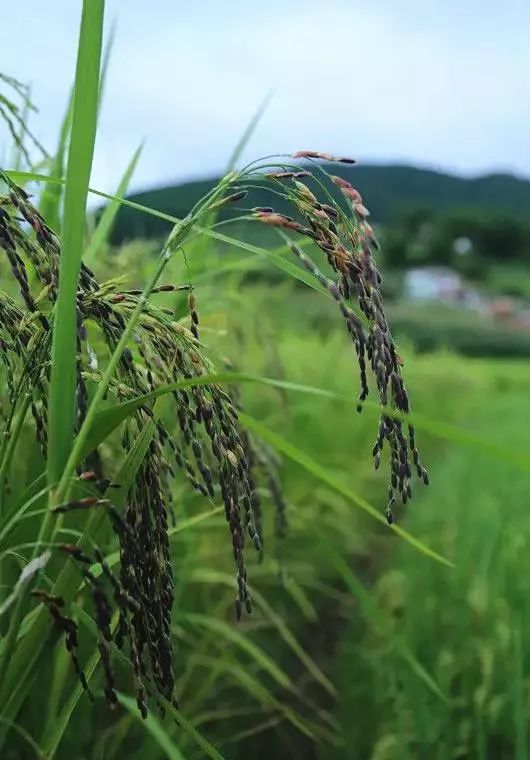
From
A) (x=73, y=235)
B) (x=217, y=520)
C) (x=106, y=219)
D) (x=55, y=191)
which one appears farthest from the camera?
(x=217, y=520)

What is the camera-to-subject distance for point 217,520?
2.07 metres

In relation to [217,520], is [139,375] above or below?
above

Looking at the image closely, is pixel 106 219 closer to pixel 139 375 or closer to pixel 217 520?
pixel 139 375

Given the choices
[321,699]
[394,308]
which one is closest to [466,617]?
[321,699]

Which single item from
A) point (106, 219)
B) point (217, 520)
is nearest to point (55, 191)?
point (106, 219)

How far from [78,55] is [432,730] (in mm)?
1395

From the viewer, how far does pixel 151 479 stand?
700mm

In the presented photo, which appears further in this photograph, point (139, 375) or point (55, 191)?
point (55, 191)

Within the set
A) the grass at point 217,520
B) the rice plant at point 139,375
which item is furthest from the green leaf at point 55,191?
the rice plant at point 139,375

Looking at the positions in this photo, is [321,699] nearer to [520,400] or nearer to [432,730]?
[432,730]

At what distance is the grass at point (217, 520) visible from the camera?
0.67 m

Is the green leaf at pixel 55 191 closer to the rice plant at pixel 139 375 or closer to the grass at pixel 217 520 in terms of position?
the grass at pixel 217 520

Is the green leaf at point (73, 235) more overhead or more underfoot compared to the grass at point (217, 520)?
more overhead

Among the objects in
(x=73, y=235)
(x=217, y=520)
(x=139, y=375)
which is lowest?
(x=217, y=520)
